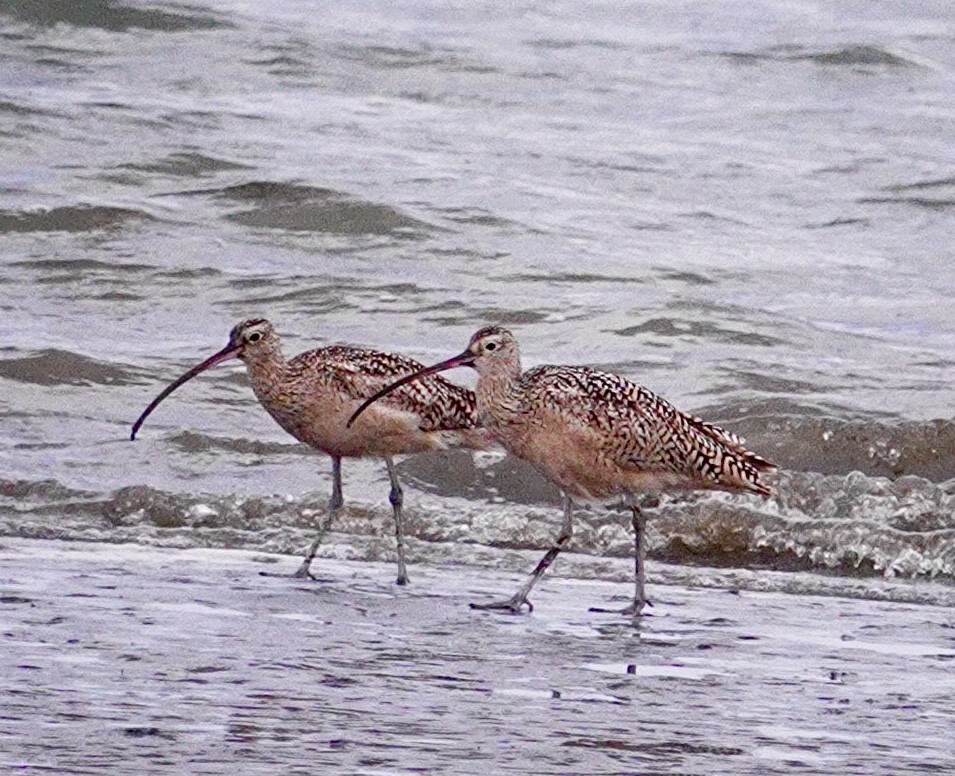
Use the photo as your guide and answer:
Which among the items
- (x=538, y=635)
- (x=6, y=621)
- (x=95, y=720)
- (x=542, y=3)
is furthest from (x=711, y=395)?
(x=542, y=3)

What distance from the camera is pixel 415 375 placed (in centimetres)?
932

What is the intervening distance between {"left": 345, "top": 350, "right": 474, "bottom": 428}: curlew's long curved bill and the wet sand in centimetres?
72

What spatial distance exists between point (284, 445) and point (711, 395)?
2567 mm

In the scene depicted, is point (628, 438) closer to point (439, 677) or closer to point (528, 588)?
point (528, 588)

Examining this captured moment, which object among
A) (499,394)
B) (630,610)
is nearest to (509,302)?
(499,394)

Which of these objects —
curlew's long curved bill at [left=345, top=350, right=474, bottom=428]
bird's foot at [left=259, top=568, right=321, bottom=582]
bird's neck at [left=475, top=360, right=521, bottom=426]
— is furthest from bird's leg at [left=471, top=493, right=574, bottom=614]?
bird's foot at [left=259, top=568, right=321, bottom=582]

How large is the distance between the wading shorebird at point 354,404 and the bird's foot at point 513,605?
3.99ft

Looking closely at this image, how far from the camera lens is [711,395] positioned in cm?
1313

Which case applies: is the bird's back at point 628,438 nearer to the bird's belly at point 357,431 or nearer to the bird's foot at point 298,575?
the bird's belly at point 357,431

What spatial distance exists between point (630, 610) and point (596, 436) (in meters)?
0.76

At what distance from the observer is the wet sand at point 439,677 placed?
19.0ft

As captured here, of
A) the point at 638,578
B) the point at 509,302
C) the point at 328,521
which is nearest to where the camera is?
the point at 638,578

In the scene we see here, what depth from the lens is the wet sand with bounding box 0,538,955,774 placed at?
580cm

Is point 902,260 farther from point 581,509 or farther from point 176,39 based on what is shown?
point 176,39
